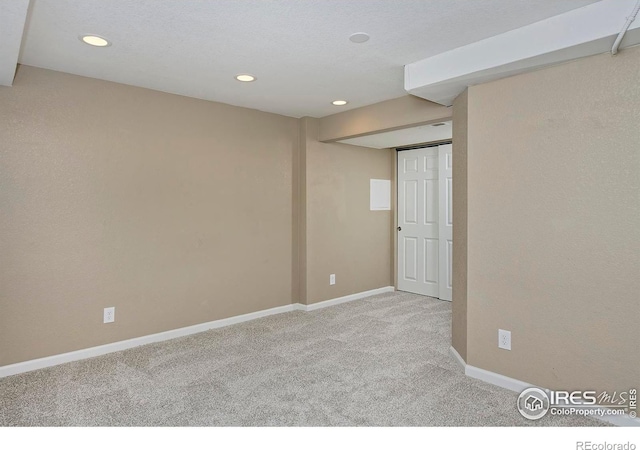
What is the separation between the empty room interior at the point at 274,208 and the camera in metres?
2.19

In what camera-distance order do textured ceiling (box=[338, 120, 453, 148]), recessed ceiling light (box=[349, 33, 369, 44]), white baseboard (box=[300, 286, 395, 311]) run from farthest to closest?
white baseboard (box=[300, 286, 395, 311]) → textured ceiling (box=[338, 120, 453, 148]) → recessed ceiling light (box=[349, 33, 369, 44])

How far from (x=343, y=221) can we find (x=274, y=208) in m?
1.02

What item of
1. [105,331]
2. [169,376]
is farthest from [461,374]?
[105,331]

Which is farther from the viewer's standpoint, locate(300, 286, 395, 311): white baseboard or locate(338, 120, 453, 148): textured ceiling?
locate(300, 286, 395, 311): white baseboard

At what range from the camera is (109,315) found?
328 cm

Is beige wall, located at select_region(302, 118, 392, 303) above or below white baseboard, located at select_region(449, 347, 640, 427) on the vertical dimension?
above

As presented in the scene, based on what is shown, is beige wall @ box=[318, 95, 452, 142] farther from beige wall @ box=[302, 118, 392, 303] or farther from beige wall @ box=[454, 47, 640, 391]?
beige wall @ box=[454, 47, 640, 391]

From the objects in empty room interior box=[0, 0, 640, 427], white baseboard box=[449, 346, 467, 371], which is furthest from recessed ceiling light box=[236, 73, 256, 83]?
white baseboard box=[449, 346, 467, 371]

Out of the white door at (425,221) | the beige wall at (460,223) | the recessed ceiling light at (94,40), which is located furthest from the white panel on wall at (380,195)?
the recessed ceiling light at (94,40)

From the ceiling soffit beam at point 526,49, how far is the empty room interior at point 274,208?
12 millimetres

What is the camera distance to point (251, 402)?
7.95ft

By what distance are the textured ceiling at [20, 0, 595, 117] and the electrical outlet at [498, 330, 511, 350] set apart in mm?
1967

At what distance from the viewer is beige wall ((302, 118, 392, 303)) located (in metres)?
4.65
